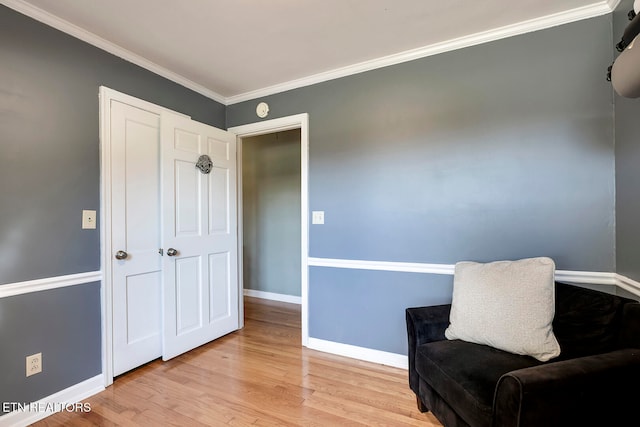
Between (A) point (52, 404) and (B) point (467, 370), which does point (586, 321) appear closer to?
(B) point (467, 370)

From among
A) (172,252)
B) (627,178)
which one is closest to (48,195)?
(172,252)

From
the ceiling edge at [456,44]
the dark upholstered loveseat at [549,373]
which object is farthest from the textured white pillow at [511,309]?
the ceiling edge at [456,44]

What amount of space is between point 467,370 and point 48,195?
8.43 feet

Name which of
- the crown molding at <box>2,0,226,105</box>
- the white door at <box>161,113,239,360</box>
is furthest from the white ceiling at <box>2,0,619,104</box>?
the white door at <box>161,113,239,360</box>

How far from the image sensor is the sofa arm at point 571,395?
95cm

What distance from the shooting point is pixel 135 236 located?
7.05 feet

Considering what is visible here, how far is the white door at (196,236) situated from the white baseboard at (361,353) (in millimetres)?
990

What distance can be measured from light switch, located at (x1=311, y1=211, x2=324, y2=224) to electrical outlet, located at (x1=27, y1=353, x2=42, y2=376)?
203cm

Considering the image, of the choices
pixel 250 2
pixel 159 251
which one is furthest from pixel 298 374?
pixel 250 2

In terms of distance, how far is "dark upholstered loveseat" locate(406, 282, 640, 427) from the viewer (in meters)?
0.97

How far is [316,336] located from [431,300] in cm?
109

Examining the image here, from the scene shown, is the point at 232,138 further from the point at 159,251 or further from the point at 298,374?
the point at 298,374

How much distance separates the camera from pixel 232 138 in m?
2.88

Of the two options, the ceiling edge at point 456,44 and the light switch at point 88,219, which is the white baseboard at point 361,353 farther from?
the ceiling edge at point 456,44
